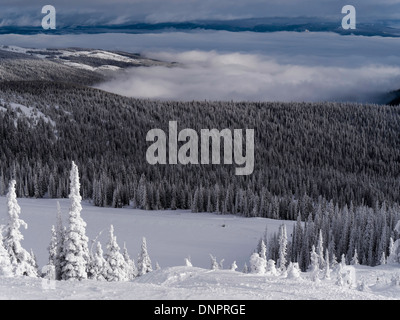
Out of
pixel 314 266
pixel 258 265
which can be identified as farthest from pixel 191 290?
pixel 314 266

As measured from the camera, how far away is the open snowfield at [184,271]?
56.0 feet

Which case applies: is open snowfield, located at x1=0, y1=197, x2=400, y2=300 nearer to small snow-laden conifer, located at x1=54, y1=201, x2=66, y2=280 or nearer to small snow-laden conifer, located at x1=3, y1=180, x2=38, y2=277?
small snow-laden conifer, located at x1=54, y1=201, x2=66, y2=280

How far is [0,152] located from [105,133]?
4874cm

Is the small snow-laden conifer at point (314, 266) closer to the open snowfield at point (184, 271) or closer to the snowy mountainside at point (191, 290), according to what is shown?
the open snowfield at point (184, 271)

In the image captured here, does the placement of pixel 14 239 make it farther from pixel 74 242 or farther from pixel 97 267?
pixel 97 267

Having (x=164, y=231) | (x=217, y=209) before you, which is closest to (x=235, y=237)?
(x=164, y=231)

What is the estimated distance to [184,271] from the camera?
77.9 feet

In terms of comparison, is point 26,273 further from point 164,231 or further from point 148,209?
point 148,209

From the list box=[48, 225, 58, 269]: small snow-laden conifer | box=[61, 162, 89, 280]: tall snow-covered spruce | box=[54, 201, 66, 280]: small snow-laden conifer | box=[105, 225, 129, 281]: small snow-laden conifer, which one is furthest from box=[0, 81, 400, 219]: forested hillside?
box=[61, 162, 89, 280]: tall snow-covered spruce

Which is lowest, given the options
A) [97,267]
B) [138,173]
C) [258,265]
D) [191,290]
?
[138,173]

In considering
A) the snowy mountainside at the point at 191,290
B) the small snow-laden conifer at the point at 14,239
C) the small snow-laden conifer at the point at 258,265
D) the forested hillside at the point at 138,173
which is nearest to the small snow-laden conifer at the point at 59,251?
the small snow-laden conifer at the point at 14,239
